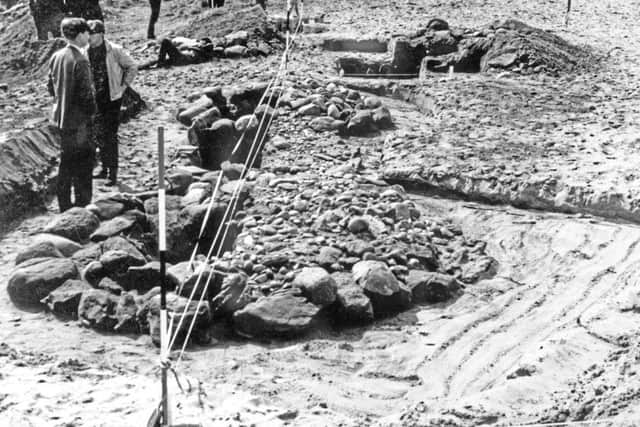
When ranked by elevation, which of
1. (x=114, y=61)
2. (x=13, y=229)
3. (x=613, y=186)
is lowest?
(x=13, y=229)

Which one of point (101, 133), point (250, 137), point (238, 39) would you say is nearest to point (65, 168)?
point (101, 133)

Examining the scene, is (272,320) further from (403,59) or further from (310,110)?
(403,59)

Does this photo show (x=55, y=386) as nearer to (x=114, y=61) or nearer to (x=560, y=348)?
(x=560, y=348)

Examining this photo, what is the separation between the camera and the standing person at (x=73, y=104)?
261 inches

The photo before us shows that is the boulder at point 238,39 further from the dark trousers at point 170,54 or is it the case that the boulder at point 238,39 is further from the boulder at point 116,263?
the boulder at point 116,263

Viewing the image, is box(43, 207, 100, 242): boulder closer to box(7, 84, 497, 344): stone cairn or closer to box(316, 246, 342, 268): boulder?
box(7, 84, 497, 344): stone cairn

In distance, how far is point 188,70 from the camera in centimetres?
1202

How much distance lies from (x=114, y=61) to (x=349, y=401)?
414 centimetres

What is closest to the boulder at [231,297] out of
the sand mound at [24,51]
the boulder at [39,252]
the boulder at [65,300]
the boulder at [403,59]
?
the boulder at [65,300]

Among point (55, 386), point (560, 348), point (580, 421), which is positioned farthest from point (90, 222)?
point (580, 421)

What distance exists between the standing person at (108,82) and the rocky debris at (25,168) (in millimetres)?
A: 646

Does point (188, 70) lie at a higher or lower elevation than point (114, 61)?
lower

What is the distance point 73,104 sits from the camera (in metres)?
6.75

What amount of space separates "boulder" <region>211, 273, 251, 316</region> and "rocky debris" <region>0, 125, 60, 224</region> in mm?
2626
